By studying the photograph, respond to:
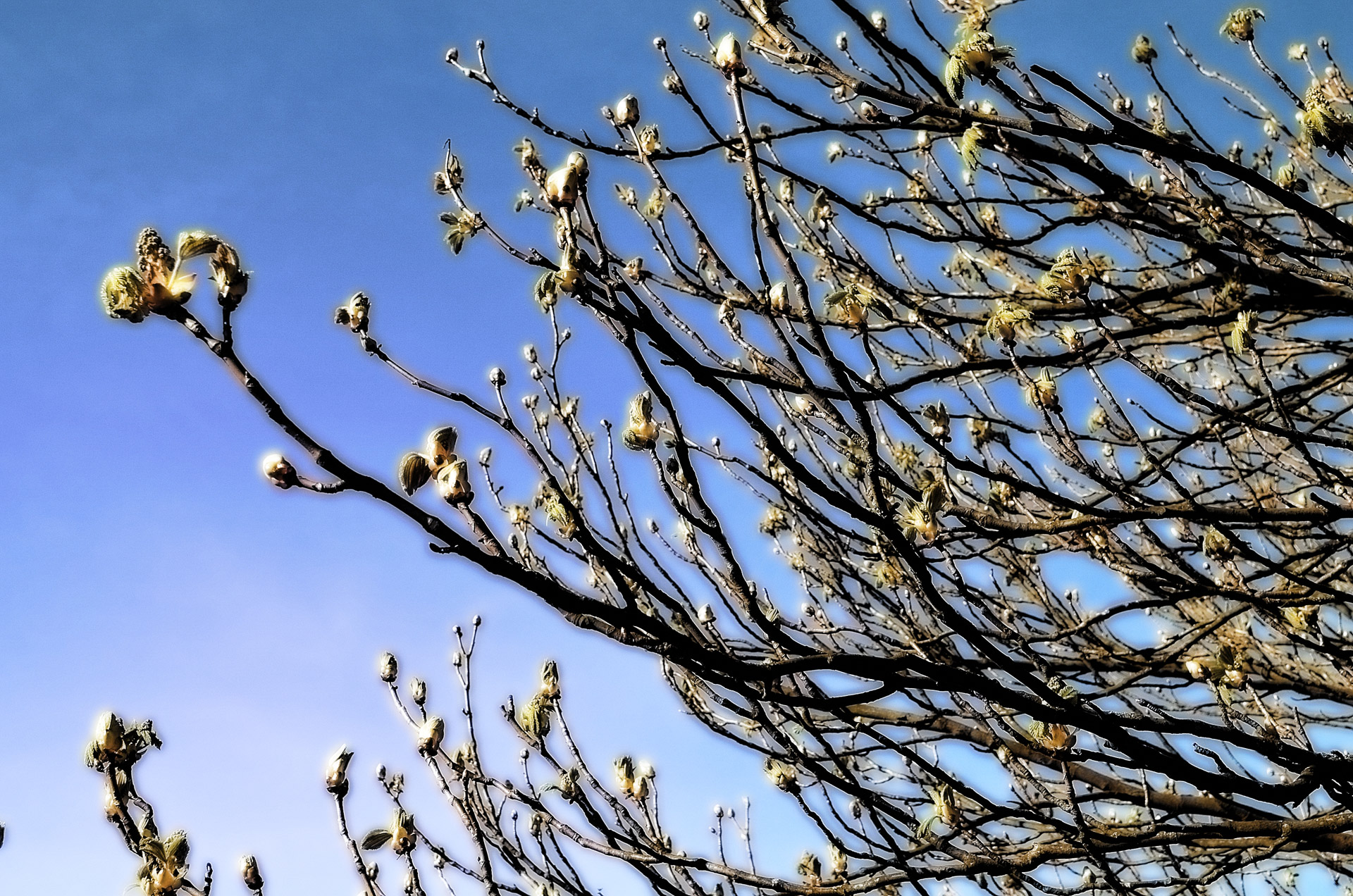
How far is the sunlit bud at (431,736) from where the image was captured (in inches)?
96.1

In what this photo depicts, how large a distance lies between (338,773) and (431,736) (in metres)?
0.36

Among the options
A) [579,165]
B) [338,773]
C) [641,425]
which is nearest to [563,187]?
[579,165]

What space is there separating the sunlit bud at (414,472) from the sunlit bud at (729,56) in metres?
0.93

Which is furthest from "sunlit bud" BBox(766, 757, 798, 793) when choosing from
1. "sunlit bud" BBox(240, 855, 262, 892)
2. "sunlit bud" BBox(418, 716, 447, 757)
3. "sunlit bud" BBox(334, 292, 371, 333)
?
"sunlit bud" BBox(334, 292, 371, 333)

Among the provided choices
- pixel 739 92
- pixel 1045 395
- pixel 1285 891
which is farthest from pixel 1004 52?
pixel 1285 891

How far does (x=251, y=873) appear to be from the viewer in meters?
2.17

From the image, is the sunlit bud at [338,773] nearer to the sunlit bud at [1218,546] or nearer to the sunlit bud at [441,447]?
the sunlit bud at [441,447]

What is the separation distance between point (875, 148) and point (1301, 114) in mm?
1366

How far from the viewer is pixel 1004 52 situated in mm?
2525

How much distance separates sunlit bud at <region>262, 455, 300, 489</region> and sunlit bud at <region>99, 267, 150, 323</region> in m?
0.23

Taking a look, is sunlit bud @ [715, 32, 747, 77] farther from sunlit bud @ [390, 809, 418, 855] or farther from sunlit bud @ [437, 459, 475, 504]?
sunlit bud @ [390, 809, 418, 855]

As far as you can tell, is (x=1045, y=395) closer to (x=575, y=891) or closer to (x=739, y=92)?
(x=739, y=92)

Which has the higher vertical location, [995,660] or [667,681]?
[667,681]

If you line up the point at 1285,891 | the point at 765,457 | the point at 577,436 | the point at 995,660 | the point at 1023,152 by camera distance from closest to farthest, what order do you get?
the point at 995,660 < the point at 577,436 < the point at 1023,152 < the point at 765,457 < the point at 1285,891
